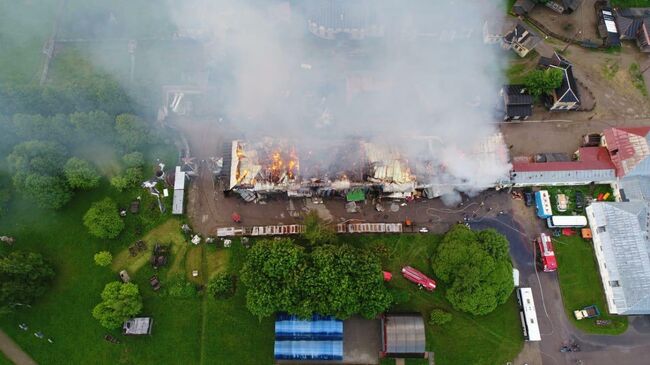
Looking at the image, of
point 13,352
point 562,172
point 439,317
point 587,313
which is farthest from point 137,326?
point 562,172

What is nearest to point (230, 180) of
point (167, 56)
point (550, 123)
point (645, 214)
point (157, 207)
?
point (157, 207)

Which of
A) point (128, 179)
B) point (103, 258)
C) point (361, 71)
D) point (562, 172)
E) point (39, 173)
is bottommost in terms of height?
point (103, 258)

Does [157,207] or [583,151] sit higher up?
[583,151]

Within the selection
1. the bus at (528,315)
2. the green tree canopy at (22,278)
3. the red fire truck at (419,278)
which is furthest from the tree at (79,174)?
the bus at (528,315)

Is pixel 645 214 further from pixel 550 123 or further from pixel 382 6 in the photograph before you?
pixel 382 6

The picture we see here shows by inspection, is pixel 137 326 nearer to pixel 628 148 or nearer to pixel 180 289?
pixel 180 289

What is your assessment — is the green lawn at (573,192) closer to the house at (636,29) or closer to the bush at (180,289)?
the house at (636,29)
